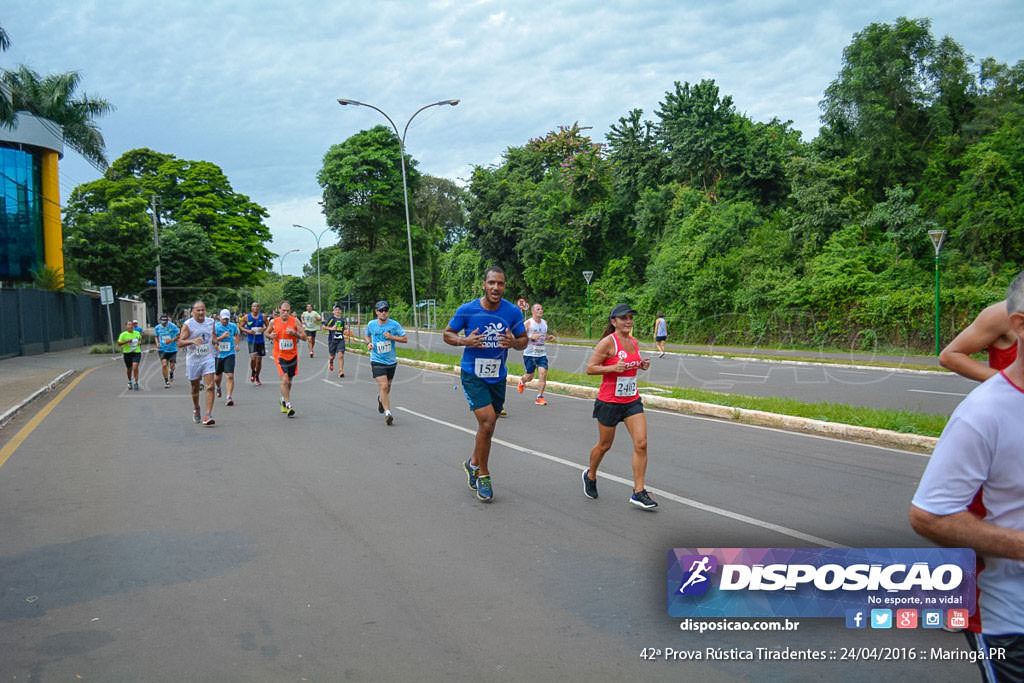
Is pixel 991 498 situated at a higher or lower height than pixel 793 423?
higher

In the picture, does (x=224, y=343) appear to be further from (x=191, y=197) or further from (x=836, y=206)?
(x=191, y=197)

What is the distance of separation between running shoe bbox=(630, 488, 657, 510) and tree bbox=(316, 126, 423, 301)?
44.1 m

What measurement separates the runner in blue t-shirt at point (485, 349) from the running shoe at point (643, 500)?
49.8 inches

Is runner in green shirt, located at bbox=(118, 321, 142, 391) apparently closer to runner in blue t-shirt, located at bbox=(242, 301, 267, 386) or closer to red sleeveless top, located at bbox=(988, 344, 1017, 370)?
runner in blue t-shirt, located at bbox=(242, 301, 267, 386)

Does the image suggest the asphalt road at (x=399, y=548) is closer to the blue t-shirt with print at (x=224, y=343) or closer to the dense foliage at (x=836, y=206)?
the blue t-shirt with print at (x=224, y=343)

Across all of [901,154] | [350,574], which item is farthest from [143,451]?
[901,154]

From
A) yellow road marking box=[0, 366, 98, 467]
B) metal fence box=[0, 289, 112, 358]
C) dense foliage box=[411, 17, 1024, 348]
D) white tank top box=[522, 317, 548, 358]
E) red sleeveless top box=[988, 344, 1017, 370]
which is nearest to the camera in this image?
red sleeveless top box=[988, 344, 1017, 370]

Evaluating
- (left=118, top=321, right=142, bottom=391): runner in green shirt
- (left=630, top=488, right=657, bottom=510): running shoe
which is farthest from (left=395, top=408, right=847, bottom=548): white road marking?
(left=118, top=321, right=142, bottom=391): runner in green shirt

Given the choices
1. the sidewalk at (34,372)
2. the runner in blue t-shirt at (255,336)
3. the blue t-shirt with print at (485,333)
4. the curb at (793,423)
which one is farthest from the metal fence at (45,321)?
the blue t-shirt with print at (485,333)

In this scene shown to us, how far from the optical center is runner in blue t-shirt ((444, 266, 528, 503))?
6.68m

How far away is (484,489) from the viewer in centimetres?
657

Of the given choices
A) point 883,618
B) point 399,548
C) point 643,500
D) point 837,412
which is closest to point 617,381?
point 643,500

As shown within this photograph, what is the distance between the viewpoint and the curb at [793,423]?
9.00 meters

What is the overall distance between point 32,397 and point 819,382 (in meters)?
17.2
